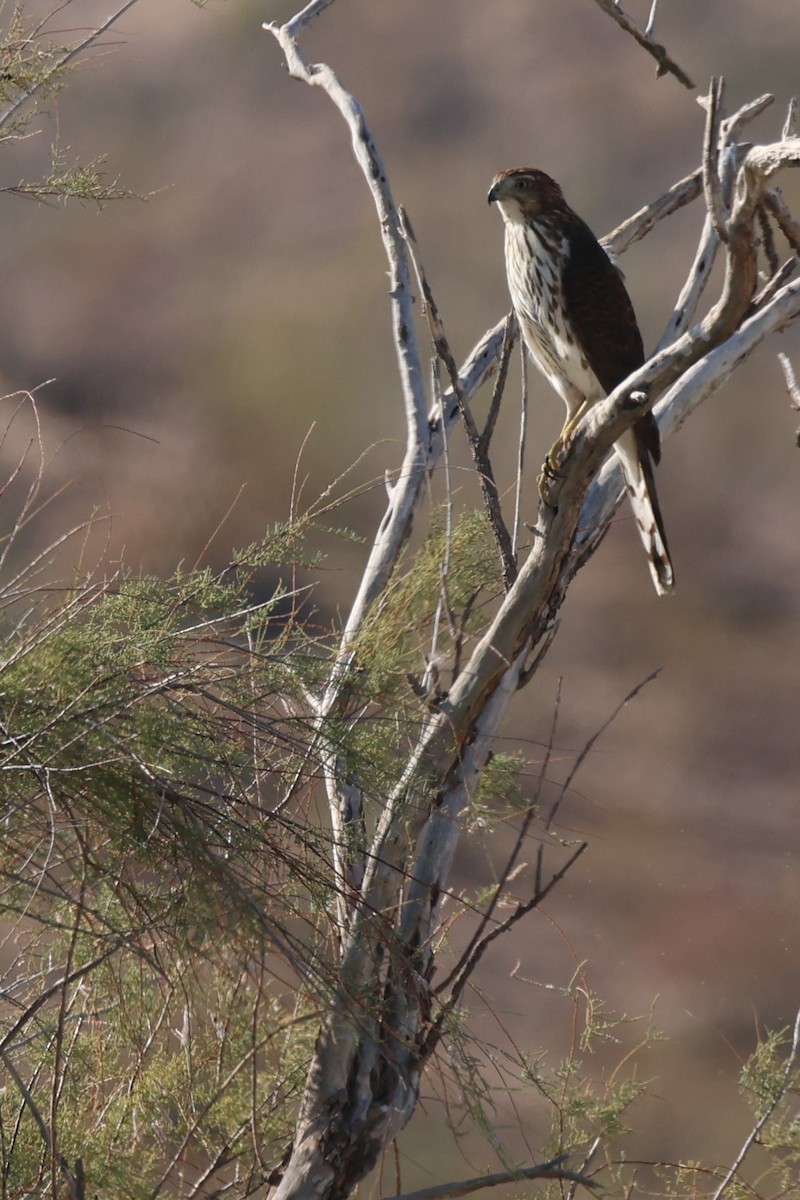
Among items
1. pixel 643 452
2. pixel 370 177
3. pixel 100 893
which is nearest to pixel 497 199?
pixel 370 177

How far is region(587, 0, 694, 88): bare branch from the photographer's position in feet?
6.44

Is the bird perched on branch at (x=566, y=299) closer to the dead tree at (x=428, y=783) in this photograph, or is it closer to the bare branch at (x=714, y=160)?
the dead tree at (x=428, y=783)

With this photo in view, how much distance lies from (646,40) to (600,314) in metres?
0.51

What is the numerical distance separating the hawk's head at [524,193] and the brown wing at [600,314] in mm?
95

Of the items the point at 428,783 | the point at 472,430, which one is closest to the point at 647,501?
the point at 472,430

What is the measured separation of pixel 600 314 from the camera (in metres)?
1.86

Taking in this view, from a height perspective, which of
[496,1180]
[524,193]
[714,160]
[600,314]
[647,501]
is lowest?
[496,1180]

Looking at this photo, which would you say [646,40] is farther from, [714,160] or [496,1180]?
[496,1180]

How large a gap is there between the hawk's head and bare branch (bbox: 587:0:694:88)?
0.28 m

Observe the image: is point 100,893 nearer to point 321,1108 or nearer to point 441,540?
point 321,1108

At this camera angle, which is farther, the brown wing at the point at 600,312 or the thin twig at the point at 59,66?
the brown wing at the point at 600,312

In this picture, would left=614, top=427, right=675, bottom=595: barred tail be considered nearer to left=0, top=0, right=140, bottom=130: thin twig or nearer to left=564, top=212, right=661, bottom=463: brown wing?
left=564, top=212, right=661, bottom=463: brown wing

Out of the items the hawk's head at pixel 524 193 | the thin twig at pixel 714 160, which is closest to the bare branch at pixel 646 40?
the hawk's head at pixel 524 193

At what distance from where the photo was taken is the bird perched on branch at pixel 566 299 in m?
1.84
